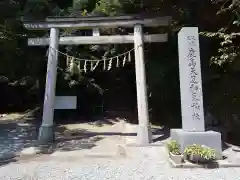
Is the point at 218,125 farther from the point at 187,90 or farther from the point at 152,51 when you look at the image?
the point at 187,90

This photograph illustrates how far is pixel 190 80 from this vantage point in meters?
7.99

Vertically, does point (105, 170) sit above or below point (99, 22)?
below

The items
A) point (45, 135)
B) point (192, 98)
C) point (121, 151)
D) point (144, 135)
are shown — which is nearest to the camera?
point (192, 98)

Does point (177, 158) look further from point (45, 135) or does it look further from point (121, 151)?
point (45, 135)

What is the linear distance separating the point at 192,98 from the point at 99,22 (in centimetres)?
468

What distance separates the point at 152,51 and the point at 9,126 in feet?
26.5

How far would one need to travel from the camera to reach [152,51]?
12531 mm

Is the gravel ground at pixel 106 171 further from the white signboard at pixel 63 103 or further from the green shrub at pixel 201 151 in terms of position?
the white signboard at pixel 63 103

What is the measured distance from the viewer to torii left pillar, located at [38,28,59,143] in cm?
1010

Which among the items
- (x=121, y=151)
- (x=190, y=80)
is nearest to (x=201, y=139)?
(x=190, y=80)

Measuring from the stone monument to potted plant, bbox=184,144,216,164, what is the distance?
43 cm

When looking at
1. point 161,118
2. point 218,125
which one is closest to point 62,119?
point 161,118

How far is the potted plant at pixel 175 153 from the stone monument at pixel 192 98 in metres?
0.16

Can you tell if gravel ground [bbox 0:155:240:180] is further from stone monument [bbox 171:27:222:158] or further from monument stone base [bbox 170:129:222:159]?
stone monument [bbox 171:27:222:158]
